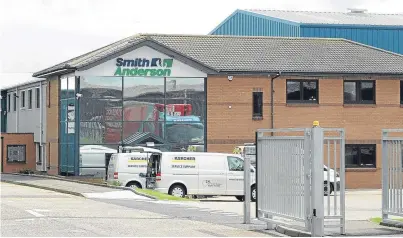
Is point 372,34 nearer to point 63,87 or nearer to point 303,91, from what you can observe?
point 303,91

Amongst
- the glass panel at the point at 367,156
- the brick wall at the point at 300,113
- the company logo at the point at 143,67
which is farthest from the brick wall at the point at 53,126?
the glass panel at the point at 367,156

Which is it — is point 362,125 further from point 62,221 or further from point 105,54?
point 62,221

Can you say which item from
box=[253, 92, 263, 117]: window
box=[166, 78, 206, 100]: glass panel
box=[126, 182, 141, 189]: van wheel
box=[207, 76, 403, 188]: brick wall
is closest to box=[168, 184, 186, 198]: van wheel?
box=[126, 182, 141, 189]: van wheel

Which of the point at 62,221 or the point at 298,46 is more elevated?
the point at 298,46

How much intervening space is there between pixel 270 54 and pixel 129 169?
19212mm

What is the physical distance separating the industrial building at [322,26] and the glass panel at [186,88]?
18912 millimetres

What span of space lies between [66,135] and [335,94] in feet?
49.2

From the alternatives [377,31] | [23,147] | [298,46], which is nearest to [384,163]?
[298,46]

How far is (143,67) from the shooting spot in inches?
2057

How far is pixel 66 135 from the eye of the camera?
5369 cm

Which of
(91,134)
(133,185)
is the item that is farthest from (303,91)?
(133,185)

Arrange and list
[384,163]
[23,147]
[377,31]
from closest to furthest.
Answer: [384,163] → [23,147] → [377,31]

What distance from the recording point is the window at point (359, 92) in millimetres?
55969

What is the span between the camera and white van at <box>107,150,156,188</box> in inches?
1551
